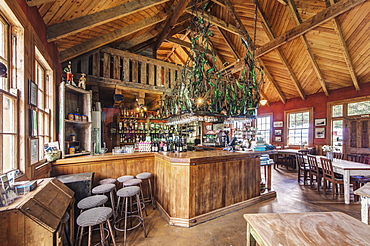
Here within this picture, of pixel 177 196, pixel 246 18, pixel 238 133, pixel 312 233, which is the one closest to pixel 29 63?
pixel 177 196

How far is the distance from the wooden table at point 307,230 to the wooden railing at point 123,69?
4803 mm

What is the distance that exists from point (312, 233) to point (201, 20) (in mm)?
3317

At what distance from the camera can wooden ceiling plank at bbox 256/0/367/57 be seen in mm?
4078

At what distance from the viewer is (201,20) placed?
9.41 feet

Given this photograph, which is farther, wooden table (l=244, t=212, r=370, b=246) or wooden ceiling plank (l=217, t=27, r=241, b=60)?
wooden ceiling plank (l=217, t=27, r=241, b=60)

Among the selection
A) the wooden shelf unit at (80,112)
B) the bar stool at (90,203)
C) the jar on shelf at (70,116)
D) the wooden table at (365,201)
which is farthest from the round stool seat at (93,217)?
the wooden table at (365,201)

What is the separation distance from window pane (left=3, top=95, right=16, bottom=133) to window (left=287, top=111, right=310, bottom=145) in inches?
394

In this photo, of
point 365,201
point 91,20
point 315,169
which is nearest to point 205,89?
point 91,20

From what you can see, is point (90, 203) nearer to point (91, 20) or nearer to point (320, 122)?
point (91, 20)

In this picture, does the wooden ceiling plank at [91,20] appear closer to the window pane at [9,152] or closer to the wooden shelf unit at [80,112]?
the wooden shelf unit at [80,112]

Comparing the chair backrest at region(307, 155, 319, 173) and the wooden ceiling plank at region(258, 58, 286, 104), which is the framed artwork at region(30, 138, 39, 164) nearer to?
the chair backrest at region(307, 155, 319, 173)

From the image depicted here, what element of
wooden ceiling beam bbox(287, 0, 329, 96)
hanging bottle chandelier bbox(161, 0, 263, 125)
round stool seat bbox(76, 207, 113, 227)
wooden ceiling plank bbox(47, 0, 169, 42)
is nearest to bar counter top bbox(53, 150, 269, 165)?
hanging bottle chandelier bbox(161, 0, 263, 125)

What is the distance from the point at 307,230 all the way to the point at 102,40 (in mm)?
4996

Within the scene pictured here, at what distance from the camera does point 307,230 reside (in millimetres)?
1132
